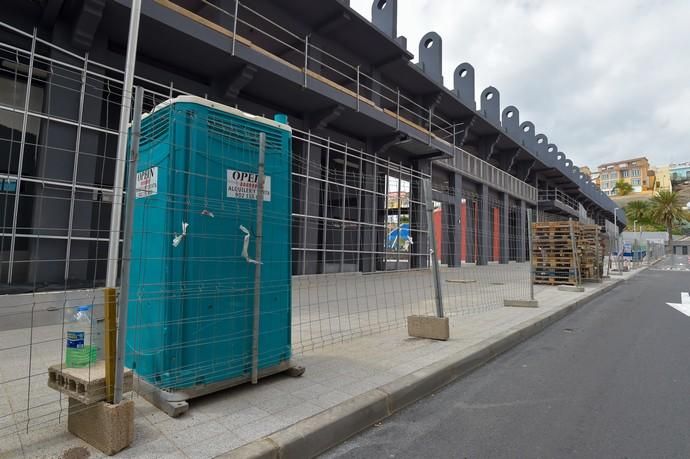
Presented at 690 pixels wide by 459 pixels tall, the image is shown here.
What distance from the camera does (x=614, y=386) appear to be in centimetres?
457

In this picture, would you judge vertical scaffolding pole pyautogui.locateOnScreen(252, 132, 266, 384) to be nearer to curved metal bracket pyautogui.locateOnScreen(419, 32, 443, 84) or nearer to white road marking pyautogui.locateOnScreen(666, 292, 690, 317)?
white road marking pyautogui.locateOnScreen(666, 292, 690, 317)

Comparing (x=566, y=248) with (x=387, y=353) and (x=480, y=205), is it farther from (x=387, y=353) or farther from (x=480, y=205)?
(x=387, y=353)

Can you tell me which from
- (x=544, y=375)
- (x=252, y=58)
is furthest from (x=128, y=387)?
(x=252, y=58)

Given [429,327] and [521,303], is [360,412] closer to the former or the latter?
[429,327]

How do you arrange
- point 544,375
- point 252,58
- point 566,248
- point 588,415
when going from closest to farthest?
point 588,415
point 544,375
point 252,58
point 566,248

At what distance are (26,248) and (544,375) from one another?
31.1 feet

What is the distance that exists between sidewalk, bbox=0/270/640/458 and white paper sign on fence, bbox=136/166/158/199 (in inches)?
70.3

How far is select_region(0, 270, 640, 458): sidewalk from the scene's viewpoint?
2.75 metres

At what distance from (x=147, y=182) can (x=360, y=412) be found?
2758 mm

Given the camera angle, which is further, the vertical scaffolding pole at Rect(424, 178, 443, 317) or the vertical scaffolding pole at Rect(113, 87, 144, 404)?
the vertical scaffolding pole at Rect(424, 178, 443, 317)

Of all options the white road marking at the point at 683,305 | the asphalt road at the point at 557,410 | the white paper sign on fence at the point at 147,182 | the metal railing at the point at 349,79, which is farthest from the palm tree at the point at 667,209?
the white paper sign on fence at the point at 147,182

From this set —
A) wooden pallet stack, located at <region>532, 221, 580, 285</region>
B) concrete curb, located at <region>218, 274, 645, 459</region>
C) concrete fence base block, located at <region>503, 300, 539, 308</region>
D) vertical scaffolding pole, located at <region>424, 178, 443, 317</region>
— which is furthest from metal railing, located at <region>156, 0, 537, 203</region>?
concrete curb, located at <region>218, 274, 645, 459</region>

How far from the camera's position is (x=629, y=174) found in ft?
453

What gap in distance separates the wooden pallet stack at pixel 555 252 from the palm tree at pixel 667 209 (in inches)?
2797
